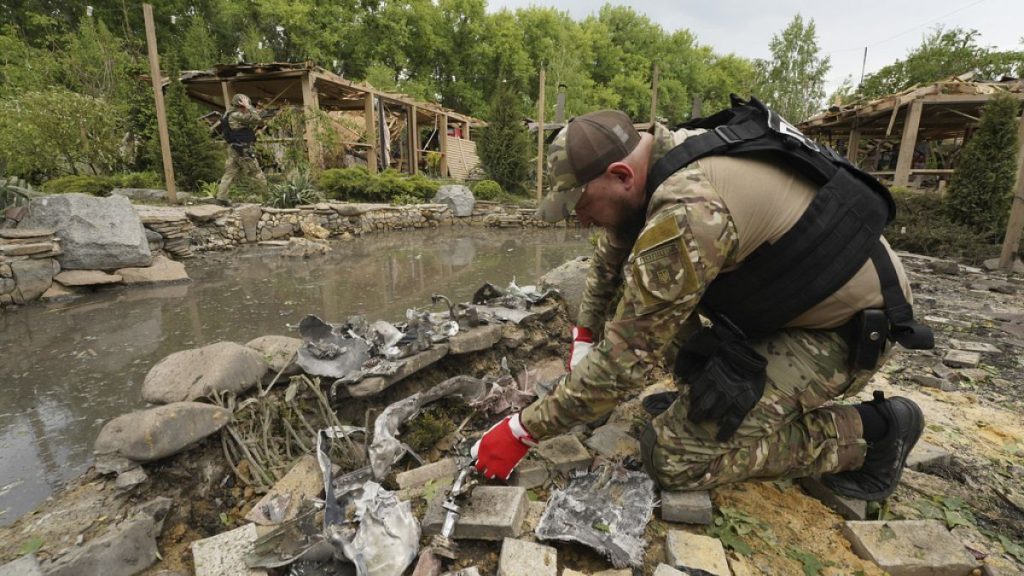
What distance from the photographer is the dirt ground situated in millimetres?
1417

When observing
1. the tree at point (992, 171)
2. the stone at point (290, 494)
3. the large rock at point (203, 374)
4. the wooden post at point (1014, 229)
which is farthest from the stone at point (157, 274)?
the tree at point (992, 171)

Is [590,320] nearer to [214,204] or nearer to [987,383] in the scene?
[987,383]

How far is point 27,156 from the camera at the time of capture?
26.4 feet

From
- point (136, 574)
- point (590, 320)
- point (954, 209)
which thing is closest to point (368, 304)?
point (590, 320)

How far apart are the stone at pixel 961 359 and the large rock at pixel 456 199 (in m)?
9.14

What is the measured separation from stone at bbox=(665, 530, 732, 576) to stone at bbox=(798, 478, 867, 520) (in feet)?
1.86

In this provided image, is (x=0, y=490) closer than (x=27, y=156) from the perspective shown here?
Yes

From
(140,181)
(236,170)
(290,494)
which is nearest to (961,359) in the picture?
(290,494)

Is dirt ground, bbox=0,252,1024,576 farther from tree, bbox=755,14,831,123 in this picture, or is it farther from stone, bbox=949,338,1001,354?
tree, bbox=755,14,831,123

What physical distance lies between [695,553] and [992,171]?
9118 mm

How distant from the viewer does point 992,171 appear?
7.00 meters

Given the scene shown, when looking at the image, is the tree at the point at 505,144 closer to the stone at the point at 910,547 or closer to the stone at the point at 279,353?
the stone at the point at 279,353

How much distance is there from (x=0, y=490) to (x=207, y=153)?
9.51 metres

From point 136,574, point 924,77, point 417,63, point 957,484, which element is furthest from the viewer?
point 417,63
